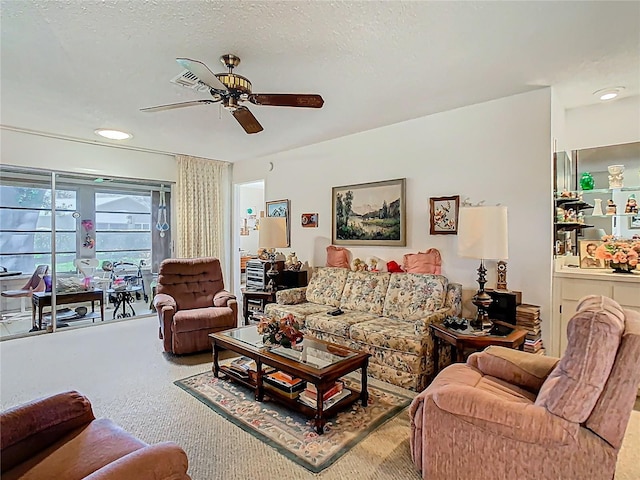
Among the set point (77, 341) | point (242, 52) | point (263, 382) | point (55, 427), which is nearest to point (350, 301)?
point (263, 382)

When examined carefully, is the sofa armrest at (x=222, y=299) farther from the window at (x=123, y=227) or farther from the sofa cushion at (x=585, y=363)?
the sofa cushion at (x=585, y=363)

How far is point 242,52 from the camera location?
98.4 inches

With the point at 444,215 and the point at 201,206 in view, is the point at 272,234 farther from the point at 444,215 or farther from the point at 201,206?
the point at 444,215

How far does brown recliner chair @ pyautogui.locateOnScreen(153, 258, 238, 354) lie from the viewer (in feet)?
12.6

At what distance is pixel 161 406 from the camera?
279cm

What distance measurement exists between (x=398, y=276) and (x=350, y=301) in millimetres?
625

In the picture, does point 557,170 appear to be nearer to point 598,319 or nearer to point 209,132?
point 598,319

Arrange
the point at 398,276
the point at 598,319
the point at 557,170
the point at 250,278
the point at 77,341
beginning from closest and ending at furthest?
the point at 598,319, the point at 557,170, the point at 398,276, the point at 77,341, the point at 250,278

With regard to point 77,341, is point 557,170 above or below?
above

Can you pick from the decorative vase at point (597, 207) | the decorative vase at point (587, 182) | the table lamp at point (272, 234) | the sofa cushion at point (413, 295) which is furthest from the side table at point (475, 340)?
the table lamp at point (272, 234)

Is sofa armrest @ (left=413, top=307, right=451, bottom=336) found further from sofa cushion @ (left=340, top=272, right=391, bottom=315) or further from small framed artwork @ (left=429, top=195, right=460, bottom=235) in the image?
small framed artwork @ (left=429, top=195, right=460, bottom=235)

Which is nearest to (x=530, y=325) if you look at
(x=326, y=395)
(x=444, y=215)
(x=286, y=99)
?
(x=444, y=215)

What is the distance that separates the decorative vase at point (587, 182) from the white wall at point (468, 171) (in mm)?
882

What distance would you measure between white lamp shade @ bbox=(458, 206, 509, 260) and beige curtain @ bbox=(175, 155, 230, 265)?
14.8ft
